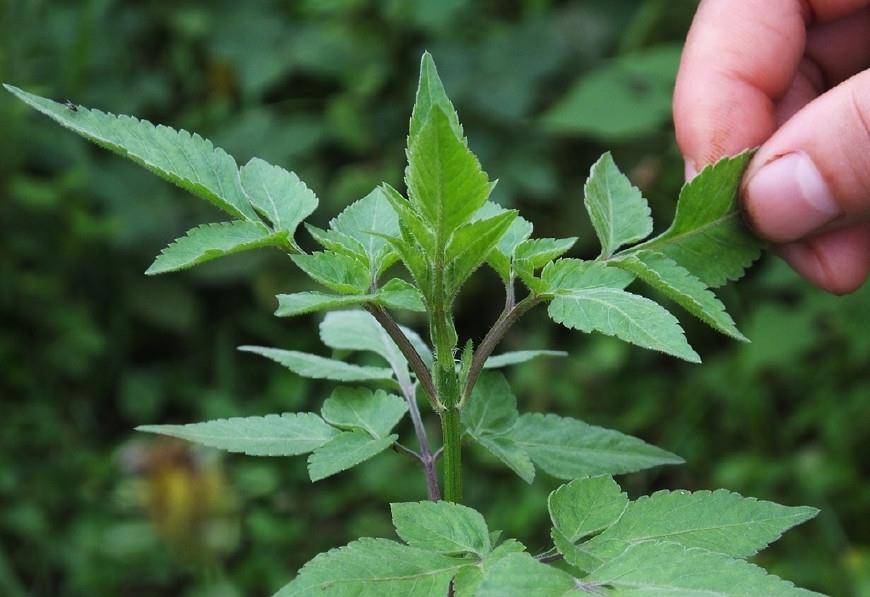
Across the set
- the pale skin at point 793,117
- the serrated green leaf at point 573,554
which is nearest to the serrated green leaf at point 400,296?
the serrated green leaf at point 573,554

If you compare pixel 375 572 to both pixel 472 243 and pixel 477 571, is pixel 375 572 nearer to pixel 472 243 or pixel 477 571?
pixel 477 571

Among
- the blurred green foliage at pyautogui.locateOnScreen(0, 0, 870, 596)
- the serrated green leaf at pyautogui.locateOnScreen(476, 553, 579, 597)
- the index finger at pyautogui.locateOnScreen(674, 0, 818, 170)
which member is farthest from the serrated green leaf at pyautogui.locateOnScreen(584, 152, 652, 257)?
the blurred green foliage at pyautogui.locateOnScreen(0, 0, 870, 596)

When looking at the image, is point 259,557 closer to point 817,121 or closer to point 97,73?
point 97,73

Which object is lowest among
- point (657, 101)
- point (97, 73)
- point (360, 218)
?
point (360, 218)

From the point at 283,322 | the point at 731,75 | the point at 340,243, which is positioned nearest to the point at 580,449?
the point at 340,243

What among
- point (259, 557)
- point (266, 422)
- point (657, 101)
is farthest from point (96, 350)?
point (266, 422)

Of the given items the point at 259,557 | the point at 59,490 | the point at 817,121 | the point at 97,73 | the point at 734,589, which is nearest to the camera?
the point at 734,589

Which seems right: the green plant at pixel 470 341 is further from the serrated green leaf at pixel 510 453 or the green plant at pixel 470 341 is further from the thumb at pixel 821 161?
the thumb at pixel 821 161
